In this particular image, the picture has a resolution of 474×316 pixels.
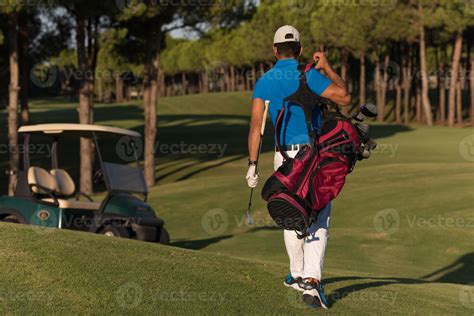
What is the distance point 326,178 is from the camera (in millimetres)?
6828

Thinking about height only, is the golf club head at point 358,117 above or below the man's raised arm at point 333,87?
below

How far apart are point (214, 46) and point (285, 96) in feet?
304

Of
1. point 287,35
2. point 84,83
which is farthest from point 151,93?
point 287,35

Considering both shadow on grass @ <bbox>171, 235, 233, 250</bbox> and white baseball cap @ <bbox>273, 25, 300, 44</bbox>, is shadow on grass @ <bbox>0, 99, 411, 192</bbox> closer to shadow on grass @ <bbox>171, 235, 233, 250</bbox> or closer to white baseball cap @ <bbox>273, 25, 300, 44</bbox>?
shadow on grass @ <bbox>171, 235, 233, 250</bbox>

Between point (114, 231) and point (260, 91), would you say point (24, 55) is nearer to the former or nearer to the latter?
point (114, 231)

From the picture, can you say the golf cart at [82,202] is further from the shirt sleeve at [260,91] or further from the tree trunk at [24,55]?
the tree trunk at [24,55]

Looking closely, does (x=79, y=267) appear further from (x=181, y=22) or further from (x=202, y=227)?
(x=181, y=22)

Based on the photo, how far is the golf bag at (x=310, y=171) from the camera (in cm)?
674

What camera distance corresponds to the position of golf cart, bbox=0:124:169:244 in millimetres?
13508

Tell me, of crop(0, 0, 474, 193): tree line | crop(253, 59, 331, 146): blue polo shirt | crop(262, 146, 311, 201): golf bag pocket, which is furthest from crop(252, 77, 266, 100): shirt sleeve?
crop(0, 0, 474, 193): tree line

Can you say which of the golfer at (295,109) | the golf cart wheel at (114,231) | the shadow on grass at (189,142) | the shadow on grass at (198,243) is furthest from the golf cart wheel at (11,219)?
the shadow on grass at (189,142)

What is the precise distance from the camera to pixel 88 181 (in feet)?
102

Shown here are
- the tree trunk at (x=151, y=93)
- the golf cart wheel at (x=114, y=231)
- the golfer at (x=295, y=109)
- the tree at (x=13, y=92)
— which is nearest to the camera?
the golfer at (x=295, y=109)

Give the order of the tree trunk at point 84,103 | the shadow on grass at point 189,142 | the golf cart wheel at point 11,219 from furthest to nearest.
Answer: the shadow on grass at point 189,142, the tree trunk at point 84,103, the golf cart wheel at point 11,219
